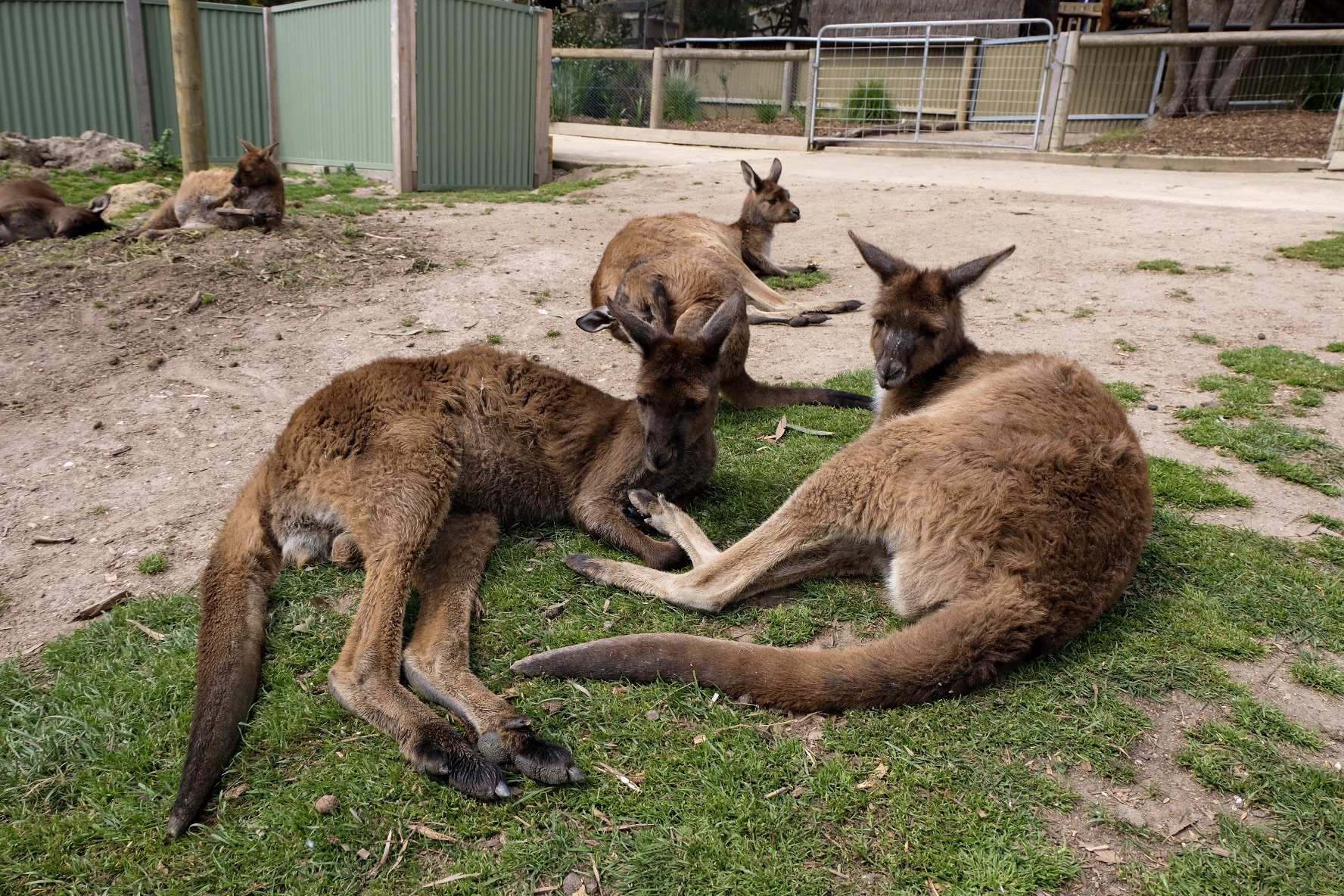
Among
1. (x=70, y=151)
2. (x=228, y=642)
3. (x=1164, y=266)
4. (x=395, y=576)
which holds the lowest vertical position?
(x=228, y=642)

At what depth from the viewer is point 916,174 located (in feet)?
49.3

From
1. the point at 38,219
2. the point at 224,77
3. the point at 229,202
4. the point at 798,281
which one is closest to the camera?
the point at 798,281

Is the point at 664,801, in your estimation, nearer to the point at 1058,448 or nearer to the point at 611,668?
the point at 611,668

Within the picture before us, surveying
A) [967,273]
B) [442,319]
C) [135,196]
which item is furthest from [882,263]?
[135,196]

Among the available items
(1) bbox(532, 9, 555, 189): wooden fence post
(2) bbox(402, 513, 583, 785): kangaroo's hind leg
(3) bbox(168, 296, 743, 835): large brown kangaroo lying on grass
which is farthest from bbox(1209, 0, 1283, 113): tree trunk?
(2) bbox(402, 513, 583, 785): kangaroo's hind leg

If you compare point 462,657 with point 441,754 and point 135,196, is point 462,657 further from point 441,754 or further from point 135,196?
point 135,196

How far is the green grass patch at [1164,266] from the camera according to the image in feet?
28.9

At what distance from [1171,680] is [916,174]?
13.3 metres

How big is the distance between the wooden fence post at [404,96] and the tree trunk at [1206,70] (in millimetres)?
16039

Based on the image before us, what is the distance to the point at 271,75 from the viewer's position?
54.8 ft

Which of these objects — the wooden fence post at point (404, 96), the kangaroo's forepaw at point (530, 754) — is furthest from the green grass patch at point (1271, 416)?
the wooden fence post at point (404, 96)

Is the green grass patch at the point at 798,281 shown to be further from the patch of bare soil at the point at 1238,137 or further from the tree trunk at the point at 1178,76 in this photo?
the tree trunk at the point at 1178,76

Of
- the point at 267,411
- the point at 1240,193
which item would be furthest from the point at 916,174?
the point at 267,411

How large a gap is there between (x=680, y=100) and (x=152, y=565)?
20705 millimetres
